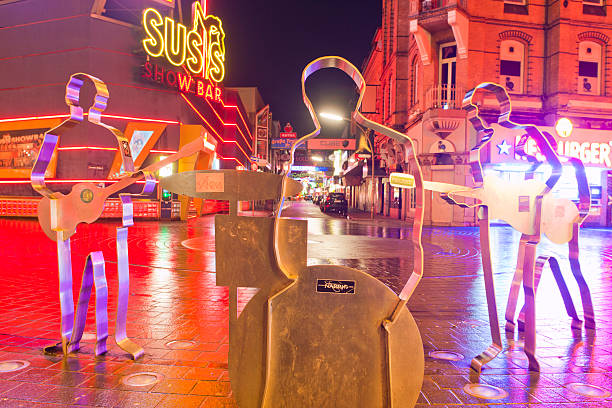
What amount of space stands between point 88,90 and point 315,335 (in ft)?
78.0

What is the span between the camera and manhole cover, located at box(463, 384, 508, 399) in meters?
2.92

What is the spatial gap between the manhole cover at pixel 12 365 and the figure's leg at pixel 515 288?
14.5 feet

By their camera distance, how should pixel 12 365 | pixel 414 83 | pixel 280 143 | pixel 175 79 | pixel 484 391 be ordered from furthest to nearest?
pixel 280 143
pixel 414 83
pixel 175 79
pixel 12 365
pixel 484 391

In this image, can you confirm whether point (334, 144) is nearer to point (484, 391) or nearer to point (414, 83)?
point (414, 83)

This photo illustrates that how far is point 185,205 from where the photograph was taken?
2239 centimetres

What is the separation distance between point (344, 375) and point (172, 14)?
27.9m

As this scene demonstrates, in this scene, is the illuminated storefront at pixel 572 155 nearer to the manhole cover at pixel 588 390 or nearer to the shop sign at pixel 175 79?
the shop sign at pixel 175 79

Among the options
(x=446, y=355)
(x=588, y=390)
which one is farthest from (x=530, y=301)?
(x=446, y=355)

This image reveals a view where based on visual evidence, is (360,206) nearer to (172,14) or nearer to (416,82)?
(416,82)

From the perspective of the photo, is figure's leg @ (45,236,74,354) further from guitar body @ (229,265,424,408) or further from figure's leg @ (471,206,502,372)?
figure's leg @ (471,206,502,372)

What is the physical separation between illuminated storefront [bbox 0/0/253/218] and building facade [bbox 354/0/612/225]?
12492mm

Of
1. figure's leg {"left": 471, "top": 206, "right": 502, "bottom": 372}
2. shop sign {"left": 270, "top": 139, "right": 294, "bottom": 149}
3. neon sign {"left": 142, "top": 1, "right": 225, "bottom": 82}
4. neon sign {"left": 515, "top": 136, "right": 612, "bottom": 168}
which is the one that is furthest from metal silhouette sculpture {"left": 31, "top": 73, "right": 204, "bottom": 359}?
shop sign {"left": 270, "top": 139, "right": 294, "bottom": 149}

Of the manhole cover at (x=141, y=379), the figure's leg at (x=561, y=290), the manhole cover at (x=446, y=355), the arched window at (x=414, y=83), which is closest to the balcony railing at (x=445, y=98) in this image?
the arched window at (x=414, y=83)

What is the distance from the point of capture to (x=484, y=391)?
299 centimetres
